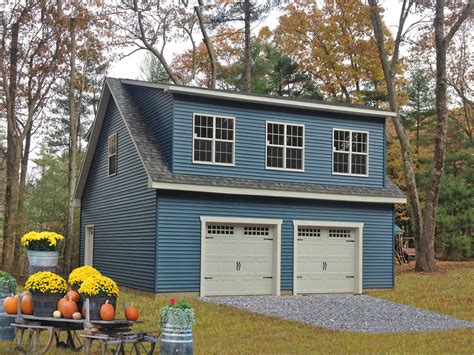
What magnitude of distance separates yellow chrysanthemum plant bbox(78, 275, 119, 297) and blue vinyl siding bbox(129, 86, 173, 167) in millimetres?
10282

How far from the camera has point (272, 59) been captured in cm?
4388

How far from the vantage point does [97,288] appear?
400 inches

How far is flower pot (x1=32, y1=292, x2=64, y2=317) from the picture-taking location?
10734 mm

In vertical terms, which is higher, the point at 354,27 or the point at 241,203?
the point at 354,27

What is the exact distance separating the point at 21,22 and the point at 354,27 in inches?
751

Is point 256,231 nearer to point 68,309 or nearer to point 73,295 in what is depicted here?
point 73,295

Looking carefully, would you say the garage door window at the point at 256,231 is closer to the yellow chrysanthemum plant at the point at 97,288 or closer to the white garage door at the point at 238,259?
the white garage door at the point at 238,259

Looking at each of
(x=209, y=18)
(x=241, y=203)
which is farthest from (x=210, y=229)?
(x=209, y=18)

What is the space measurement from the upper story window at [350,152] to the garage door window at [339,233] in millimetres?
1955

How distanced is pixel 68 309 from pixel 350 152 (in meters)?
15.1

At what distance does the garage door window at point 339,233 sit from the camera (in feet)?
76.3

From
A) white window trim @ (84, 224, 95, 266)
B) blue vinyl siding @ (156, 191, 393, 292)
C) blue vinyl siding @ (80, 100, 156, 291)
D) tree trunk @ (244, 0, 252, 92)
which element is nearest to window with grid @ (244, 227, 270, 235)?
blue vinyl siding @ (156, 191, 393, 292)

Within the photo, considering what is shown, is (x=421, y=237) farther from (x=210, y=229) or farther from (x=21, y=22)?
(x=21, y=22)

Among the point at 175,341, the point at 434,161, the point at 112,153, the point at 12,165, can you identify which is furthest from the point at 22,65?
the point at 175,341
